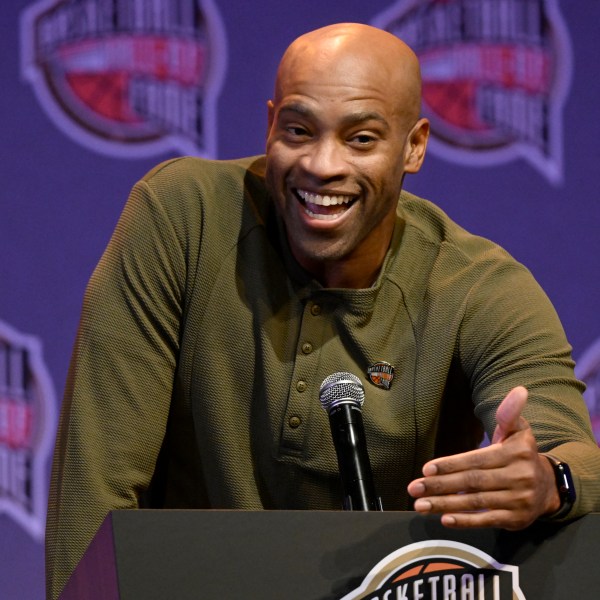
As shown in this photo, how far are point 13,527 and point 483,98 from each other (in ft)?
4.46

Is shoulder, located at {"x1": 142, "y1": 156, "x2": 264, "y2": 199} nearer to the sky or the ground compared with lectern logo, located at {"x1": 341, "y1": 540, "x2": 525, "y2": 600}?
nearer to the sky

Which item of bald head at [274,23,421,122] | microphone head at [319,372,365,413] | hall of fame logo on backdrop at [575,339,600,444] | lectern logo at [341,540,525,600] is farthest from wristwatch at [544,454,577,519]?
hall of fame logo on backdrop at [575,339,600,444]

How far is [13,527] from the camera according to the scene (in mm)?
2506

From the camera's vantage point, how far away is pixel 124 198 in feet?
8.65

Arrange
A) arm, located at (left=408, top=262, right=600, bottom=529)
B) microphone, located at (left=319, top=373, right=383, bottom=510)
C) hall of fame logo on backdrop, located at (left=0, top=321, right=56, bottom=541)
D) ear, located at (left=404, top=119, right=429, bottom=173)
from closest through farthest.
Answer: arm, located at (left=408, top=262, right=600, bottom=529)
microphone, located at (left=319, top=373, right=383, bottom=510)
ear, located at (left=404, top=119, right=429, bottom=173)
hall of fame logo on backdrop, located at (left=0, top=321, right=56, bottom=541)

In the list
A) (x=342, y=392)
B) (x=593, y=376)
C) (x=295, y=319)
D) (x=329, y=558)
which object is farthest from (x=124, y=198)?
(x=329, y=558)

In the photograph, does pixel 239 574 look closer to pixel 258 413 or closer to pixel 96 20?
pixel 258 413

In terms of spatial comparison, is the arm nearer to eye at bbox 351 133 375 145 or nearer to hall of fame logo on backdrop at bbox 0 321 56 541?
eye at bbox 351 133 375 145

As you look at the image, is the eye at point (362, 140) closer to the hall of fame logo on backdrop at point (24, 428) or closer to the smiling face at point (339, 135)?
the smiling face at point (339, 135)

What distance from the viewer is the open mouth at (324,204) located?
1.75 m

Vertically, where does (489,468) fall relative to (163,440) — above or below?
above

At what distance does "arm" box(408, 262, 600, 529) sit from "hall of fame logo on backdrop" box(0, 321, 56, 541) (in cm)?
108

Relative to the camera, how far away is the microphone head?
140 centimetres

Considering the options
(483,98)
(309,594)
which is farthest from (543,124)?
(309,594)
